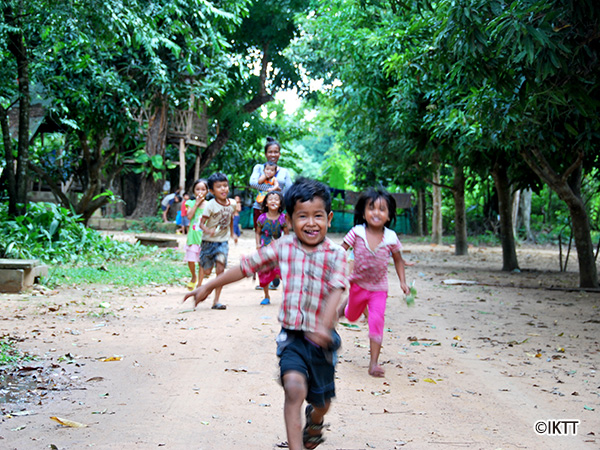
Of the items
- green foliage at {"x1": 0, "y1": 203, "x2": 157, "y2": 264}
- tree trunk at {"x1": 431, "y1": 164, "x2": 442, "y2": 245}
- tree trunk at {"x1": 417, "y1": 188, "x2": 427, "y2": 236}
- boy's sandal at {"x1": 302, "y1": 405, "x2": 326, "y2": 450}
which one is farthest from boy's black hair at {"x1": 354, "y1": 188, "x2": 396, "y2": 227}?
tree trunk at {"x1": 417, "y1": 188, "x2": 427, "y2": 236}

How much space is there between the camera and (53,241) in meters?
12.6

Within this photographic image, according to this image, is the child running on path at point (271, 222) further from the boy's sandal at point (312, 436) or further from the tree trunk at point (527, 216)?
the tree trunk at point (527, 216)

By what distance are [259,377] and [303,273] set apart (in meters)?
1.76

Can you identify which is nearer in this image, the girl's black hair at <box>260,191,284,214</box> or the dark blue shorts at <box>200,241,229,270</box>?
the dark blue shorts at <box>200,241,229,270</box>

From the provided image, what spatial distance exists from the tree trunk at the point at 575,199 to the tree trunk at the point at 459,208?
19.9 feet

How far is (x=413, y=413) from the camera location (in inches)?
165

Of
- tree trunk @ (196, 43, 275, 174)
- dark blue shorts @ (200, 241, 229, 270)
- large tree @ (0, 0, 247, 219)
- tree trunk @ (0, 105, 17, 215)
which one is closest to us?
dark blue shorts @ (200, 241, 229, 270)

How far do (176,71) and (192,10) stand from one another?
659 cm

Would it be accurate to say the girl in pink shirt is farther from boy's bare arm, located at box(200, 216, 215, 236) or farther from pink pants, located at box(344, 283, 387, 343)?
boy's bare arm, located at box(200, 216, 215, 236)

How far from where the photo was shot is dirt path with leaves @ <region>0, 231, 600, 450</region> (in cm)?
371

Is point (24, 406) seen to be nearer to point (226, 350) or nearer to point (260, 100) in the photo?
point (226, 350)

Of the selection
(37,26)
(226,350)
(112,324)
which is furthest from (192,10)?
(226,350)

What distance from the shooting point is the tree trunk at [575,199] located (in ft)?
34.5

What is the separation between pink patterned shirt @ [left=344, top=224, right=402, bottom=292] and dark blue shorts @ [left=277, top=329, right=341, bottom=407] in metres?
2.09
